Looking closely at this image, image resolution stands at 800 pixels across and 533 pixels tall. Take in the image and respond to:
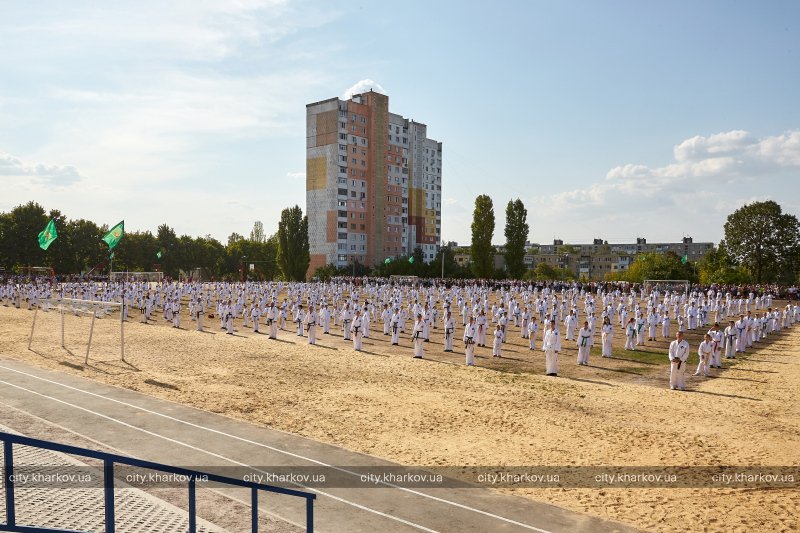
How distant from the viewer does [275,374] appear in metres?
18.5

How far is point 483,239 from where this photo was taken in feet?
246

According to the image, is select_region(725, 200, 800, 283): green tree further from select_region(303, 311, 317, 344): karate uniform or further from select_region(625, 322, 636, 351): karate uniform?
select_region(303, 311, 317, 344): karate uniform

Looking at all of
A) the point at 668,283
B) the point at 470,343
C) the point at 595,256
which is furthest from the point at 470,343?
the point at 595,256

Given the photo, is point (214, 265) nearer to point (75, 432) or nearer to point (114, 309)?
point (114, 309)

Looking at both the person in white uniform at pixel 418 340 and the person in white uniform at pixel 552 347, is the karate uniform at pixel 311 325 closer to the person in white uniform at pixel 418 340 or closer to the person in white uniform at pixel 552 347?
the person in white uniform at pixel 418 340

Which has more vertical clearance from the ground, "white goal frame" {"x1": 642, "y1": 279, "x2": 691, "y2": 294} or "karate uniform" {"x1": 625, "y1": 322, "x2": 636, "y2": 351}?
"white goal frame" {"x1": 642, "y1": 279, "x2": 691, "y2": 294}

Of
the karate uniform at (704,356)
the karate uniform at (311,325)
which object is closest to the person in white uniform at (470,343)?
the karate uniform at (704,356)

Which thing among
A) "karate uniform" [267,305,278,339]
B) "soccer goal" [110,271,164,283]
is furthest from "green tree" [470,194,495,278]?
"karate uniform" [267,305,278,339]

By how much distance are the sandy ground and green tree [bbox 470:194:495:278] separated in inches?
1927

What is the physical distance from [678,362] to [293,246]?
220 ft

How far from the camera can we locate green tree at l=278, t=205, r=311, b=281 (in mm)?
79125

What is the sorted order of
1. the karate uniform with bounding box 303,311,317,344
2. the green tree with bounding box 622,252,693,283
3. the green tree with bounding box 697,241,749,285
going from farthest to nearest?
the green tree with bounding box 622,252,693,283 → the green tree with bounding box 697,241,749,285 → the karate uniform with bounding box 303,311,317,344

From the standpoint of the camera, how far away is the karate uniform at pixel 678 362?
16.8 meters

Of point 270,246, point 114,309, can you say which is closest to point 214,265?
point 270,246
